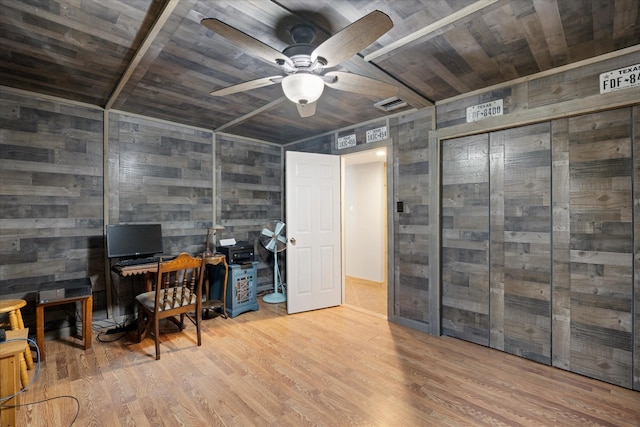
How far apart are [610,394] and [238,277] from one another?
364 centimetres

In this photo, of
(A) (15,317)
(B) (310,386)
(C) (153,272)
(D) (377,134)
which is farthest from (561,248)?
(A) (15,317)

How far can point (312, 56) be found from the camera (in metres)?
1.80

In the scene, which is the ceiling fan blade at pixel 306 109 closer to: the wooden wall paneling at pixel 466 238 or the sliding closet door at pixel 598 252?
the wooden wall paneling at pixel 466 238

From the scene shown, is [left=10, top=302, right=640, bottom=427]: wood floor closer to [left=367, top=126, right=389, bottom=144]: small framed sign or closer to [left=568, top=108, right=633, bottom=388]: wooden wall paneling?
[left=568, top=108, right=633, bottom=388]: wooden wall paneling

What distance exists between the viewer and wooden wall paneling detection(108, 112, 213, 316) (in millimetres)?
3619

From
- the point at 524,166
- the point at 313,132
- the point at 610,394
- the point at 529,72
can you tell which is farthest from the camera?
the point at 313,132

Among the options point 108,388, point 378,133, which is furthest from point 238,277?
point 378,133

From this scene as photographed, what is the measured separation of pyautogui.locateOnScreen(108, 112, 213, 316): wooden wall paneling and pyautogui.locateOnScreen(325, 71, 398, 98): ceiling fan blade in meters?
2.72

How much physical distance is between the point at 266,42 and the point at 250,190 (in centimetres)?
292

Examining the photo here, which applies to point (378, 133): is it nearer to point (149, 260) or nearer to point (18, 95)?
point (149, 260)

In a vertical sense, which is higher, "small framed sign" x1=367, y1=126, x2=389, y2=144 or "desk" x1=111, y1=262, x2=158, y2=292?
"small framed sign" x1=367, y1=126, x2=389, y2=144

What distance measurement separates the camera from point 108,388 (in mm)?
2318

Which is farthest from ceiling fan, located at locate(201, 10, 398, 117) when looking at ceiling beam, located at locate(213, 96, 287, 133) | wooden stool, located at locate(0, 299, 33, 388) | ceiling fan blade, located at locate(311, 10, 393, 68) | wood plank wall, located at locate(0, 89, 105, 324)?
wooden stool, located at locate(0, 299, 33, 388)

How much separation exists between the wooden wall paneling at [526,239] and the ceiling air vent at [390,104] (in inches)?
38.7
